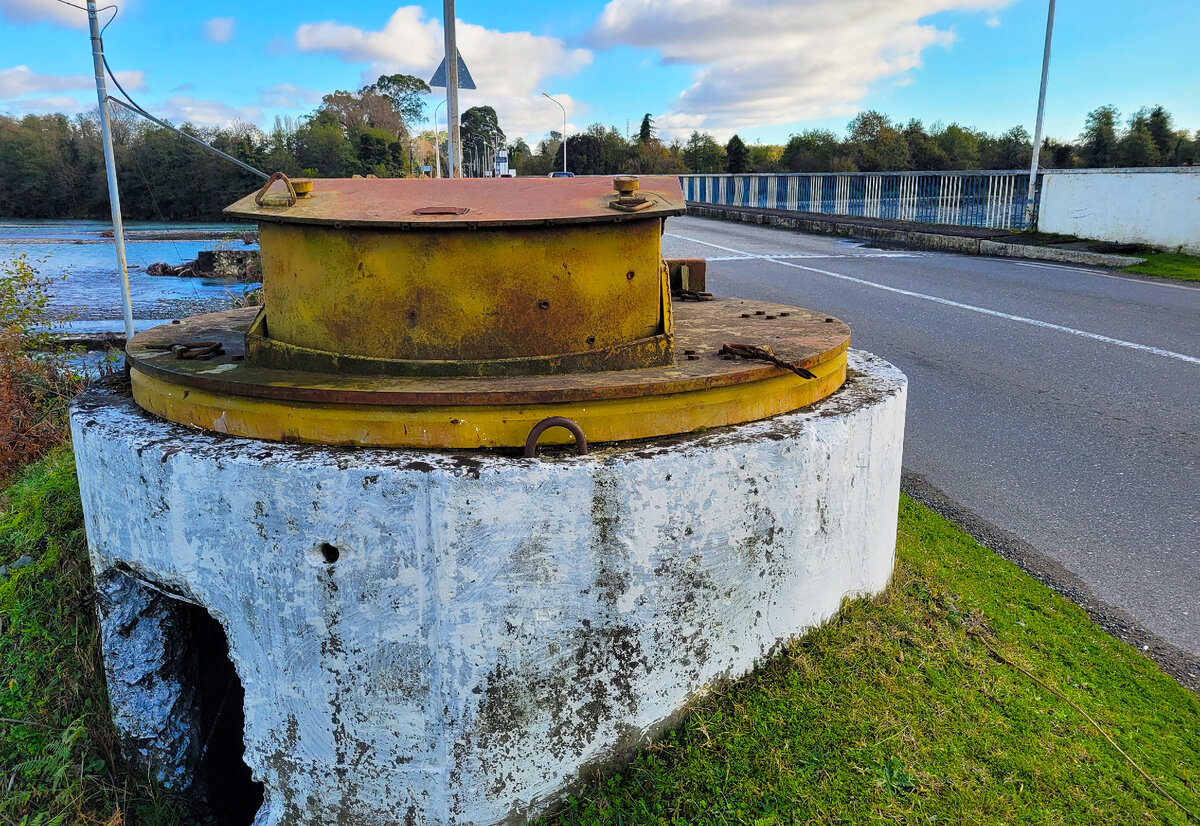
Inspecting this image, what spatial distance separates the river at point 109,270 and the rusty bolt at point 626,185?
872 centimetres

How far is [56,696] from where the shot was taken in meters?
3.21

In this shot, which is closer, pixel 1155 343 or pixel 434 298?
pixel 434 298

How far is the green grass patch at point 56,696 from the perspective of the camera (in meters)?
2.85

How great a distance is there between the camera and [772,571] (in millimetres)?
2490

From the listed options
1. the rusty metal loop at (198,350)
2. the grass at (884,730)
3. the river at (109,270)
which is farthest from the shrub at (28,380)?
the rusty metal loop at (198,350)

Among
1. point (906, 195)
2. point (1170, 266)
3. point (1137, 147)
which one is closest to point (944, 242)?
point (1170, 266)

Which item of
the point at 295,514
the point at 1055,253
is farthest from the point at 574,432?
the point at 1055,253

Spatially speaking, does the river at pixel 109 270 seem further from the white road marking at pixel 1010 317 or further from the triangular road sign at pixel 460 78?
the white road marking at pixel 1010 317

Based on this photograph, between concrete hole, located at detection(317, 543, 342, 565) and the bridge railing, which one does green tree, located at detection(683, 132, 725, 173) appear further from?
concrete hole, located at detection(317, 543, 342, 565)

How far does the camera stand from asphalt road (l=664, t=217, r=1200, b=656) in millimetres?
3688

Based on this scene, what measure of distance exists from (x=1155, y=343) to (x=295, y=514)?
7555mm

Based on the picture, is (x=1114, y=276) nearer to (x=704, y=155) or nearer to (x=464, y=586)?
(x=464, y=586)

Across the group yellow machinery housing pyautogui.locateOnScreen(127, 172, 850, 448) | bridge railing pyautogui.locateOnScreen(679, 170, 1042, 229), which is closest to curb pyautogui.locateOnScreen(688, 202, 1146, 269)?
bridge railing pyautogui.locateOnScreen(679, 170, 1042, 229)

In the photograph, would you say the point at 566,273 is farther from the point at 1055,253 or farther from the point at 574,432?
the point at 1055,253
